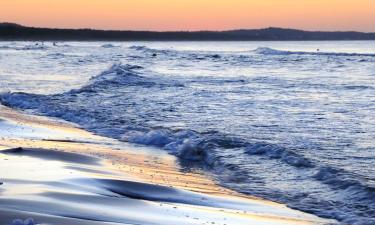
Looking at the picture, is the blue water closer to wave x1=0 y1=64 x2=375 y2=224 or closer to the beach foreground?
wave x1=0 y1=64 x2=375 y2=224

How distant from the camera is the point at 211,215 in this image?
23.3ft

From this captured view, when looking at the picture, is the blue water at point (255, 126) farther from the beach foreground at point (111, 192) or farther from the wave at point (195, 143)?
the beach foreground at point (111, 192)

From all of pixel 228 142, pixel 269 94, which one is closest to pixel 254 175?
pixel 228 142

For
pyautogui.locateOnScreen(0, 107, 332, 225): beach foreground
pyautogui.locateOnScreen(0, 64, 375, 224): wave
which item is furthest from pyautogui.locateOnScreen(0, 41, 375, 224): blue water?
pyautogui.locateOnScreen(0, 107, 332, 225): beach foreground

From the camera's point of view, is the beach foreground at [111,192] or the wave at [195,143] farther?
the wave at [195,143]

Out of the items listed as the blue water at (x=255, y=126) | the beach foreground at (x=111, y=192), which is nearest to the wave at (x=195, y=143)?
the blue water at (x=255, y=126)

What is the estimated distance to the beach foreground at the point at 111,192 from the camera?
6637 millimetres

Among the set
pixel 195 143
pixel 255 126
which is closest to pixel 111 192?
pixel 195 143

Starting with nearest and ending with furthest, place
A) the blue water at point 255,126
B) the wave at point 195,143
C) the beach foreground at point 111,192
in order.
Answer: the beach foreground at point 111,192
the wave at point 195,143
the blue water at point 255,126

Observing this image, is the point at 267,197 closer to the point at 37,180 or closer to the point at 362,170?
the point at 362,170

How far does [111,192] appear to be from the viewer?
799 centimetres

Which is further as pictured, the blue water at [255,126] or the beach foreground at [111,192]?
the blue water at [255,126]

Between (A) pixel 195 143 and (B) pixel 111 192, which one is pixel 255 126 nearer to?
(A) pixel 195 143

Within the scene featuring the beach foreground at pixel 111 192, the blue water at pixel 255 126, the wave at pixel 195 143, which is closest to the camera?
the beach foreground at pixel 111 192
